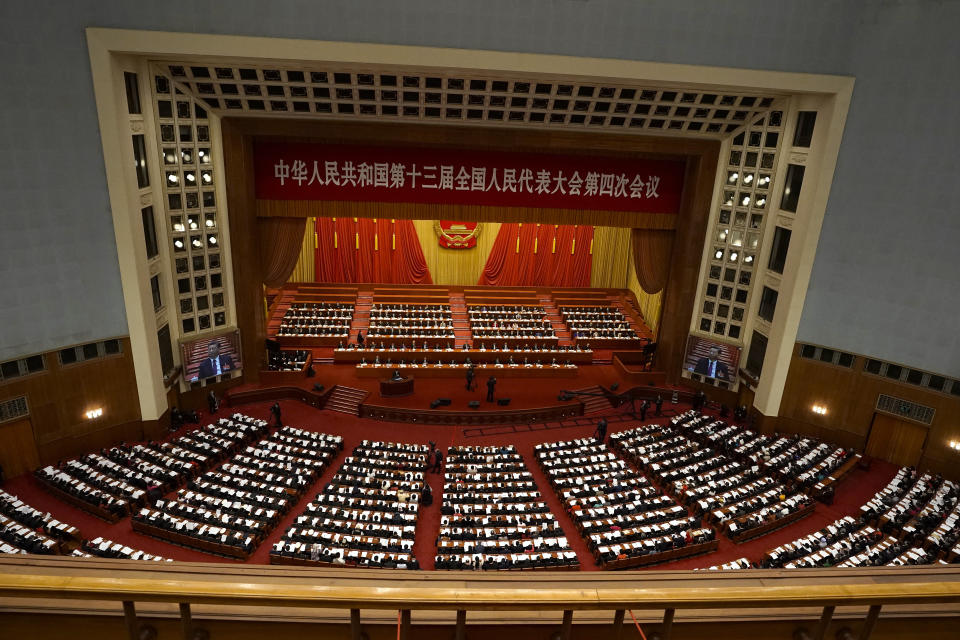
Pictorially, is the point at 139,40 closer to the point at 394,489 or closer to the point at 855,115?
the point at 394,489

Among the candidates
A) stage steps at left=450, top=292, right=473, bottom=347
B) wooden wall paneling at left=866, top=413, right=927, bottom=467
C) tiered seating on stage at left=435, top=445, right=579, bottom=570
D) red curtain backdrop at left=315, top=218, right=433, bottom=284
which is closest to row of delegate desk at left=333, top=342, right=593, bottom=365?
stage steps at left=450, top=292, right=473, bottom=347

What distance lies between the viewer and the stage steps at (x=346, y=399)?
62.4 ft

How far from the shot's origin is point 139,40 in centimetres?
1362

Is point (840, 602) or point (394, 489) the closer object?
point (840, 602)

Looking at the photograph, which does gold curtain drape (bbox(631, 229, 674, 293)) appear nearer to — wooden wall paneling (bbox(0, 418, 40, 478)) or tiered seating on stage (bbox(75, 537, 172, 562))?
tiered seating on stage (bbox(75, 537, 172, 562))

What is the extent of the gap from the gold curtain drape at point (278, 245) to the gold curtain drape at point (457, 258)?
924 centimetres

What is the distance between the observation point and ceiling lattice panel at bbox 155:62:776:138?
15469mm

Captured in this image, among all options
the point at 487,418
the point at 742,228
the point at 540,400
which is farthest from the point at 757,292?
the point at 487,418

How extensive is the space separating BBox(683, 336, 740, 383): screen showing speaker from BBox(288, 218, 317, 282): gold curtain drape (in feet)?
53.4

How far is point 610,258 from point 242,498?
2030 centimetres

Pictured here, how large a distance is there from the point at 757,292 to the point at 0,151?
19148mm

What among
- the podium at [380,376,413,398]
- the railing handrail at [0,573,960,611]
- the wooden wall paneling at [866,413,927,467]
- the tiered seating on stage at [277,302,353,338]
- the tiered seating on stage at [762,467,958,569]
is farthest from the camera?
the tiered seating on stage at [277,302,353,338]

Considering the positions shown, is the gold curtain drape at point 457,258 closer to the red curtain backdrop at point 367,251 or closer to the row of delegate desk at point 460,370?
the red curtain backdrop at point 367,251

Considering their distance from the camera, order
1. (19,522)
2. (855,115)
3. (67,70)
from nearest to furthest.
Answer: (19,522)
(67,70)
(855,115)
